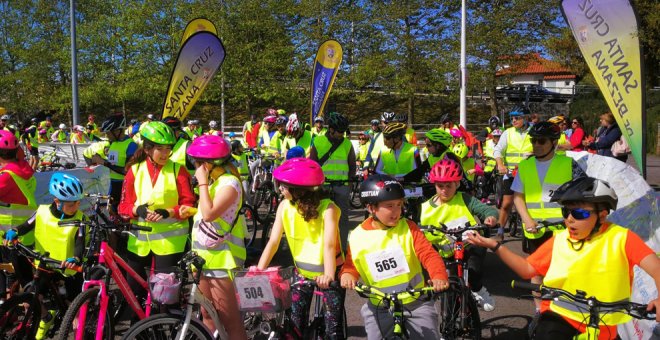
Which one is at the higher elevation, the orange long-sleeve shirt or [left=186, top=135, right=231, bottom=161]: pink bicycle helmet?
[left=186, top=135, right=231, bottom=161]: pink bicycle helmet

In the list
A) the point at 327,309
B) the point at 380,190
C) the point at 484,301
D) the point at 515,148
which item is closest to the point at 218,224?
the point at 327,309

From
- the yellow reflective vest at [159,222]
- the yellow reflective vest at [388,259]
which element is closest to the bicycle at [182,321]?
the yellow reflective vest at [159,222]

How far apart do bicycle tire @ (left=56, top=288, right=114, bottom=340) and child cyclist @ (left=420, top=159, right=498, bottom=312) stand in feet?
8.96

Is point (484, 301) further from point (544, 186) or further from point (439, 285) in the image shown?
point (439, 285)

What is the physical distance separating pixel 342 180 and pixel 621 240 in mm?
5350

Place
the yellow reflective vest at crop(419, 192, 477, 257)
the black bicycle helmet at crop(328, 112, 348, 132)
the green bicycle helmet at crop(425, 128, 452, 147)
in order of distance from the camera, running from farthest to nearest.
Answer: the black bicycle helmet at crop(328, 112, 348, 132) → the green bicycle helmet at crop(425, 128, 452, 147) → the yellow reflective vest at crop(419, 192, 477, 257)

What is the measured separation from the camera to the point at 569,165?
17.4 ft

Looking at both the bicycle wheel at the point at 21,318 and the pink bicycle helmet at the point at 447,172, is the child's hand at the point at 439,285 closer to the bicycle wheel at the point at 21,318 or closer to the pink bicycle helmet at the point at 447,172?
the pink bicycle helmet at the point at 447,172

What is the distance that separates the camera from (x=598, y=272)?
3.15 m

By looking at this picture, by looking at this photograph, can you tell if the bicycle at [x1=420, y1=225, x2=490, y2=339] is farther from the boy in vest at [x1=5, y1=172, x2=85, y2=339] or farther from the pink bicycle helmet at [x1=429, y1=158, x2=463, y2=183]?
the boy in vest at [x1=5, y1=172, x2=85, y2=339]

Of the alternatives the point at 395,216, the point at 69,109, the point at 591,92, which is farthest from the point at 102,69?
the point at 395,216

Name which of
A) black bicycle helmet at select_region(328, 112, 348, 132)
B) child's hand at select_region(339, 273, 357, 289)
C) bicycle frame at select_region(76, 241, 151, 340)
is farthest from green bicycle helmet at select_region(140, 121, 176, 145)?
black bicycle helmet at select_region(328, 112, 348, 132)

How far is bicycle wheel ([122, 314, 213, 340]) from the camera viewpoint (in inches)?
139

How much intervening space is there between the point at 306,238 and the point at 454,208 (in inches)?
65.5
